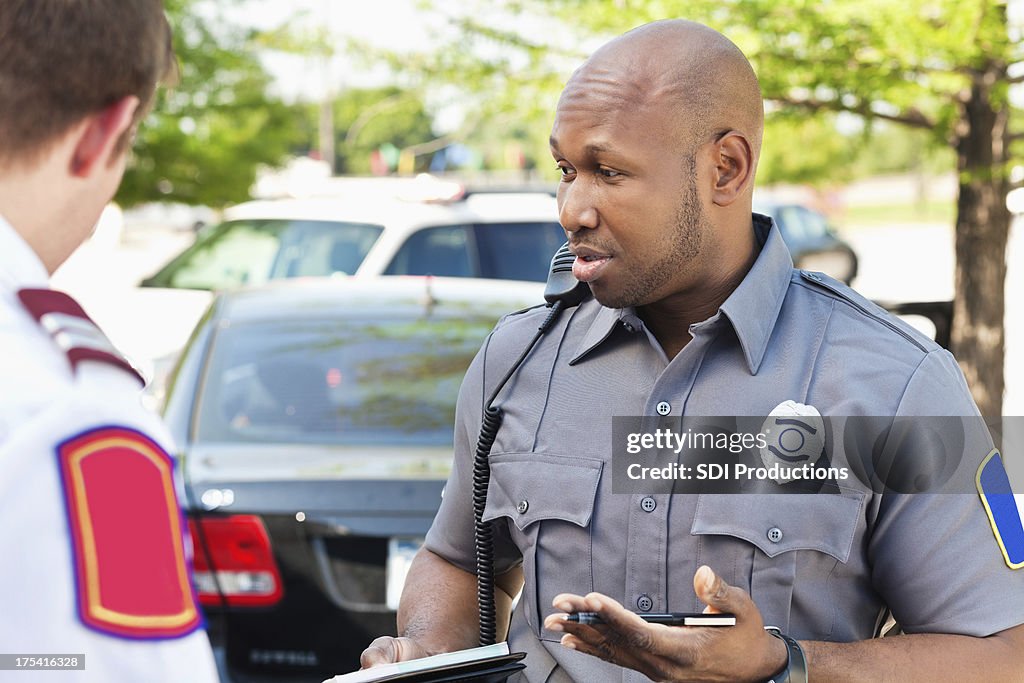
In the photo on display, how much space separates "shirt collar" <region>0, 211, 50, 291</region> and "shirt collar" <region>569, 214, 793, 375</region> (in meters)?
1.22

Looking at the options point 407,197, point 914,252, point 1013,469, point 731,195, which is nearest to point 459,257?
point 407,197

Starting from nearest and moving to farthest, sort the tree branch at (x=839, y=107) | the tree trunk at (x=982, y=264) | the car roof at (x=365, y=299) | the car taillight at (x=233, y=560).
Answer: the car taillight at (x=233, y=560) → the car roof at (x=365, y=299) → the tree branch at (x=839, y=107) → the tree trunk at (x=982, y=264)

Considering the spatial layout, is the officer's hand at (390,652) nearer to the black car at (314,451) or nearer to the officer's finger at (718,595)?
the officer's finger at (718,595)

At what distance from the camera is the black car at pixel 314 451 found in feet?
13.4

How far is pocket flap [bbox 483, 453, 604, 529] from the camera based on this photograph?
2246 millimetres

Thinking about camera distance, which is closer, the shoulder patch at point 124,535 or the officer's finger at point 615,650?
the shoulder patch at point 124,535

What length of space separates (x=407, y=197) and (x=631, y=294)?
6463 millimetres

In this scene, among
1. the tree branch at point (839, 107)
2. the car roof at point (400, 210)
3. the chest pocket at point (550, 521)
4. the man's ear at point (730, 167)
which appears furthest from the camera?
the car roof at point (400, 210)

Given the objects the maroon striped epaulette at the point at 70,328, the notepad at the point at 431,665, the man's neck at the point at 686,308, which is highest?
the maroon striped epaulette at the point at 70,328

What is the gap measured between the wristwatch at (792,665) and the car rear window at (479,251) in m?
5.89

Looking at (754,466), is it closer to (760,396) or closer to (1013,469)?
(760,396)

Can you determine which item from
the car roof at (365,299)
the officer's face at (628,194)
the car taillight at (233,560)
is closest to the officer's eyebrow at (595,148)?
the officer's face at (628,194)

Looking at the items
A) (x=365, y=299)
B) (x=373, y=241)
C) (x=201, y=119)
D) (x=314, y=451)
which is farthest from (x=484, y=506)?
(x=201, y=119)

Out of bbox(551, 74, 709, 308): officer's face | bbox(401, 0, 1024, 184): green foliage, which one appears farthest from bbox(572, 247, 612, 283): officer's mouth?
bbox(401, 0, 1024, 184): green foliage
